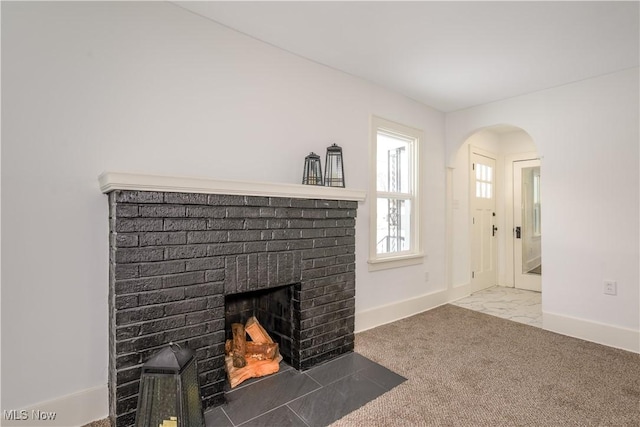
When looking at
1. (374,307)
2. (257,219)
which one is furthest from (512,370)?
(257,219)

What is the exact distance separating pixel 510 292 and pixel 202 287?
459 centimetres

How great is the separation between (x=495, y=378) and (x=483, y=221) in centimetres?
312

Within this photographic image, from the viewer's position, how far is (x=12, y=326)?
156 cm

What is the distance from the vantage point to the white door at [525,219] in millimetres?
4871

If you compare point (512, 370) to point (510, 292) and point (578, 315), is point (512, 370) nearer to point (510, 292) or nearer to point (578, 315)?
point (578, 315)

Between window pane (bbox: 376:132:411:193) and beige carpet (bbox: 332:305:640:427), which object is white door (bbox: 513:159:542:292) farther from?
window pane (bbox: 376:132:411:193)

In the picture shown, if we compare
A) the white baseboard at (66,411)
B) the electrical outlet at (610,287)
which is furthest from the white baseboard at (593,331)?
the white baseboard at (66,411)

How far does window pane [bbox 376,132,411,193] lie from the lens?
11.2ft

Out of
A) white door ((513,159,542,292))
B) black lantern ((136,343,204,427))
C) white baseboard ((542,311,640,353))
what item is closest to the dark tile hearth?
black lantern ((136,343,204,427))

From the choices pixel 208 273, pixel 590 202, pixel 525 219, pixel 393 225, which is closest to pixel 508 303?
pixel 525 219

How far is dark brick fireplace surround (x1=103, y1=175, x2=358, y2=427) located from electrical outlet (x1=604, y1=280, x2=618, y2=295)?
246cm

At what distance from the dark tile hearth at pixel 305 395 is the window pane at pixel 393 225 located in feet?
4.39

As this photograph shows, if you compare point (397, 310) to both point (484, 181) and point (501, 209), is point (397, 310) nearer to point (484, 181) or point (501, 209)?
point (484, 181)

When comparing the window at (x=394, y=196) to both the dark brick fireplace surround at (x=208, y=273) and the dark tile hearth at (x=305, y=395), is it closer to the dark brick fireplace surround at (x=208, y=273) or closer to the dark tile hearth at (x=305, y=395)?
the dark brick fireplace surround at (x=208, y=273)
